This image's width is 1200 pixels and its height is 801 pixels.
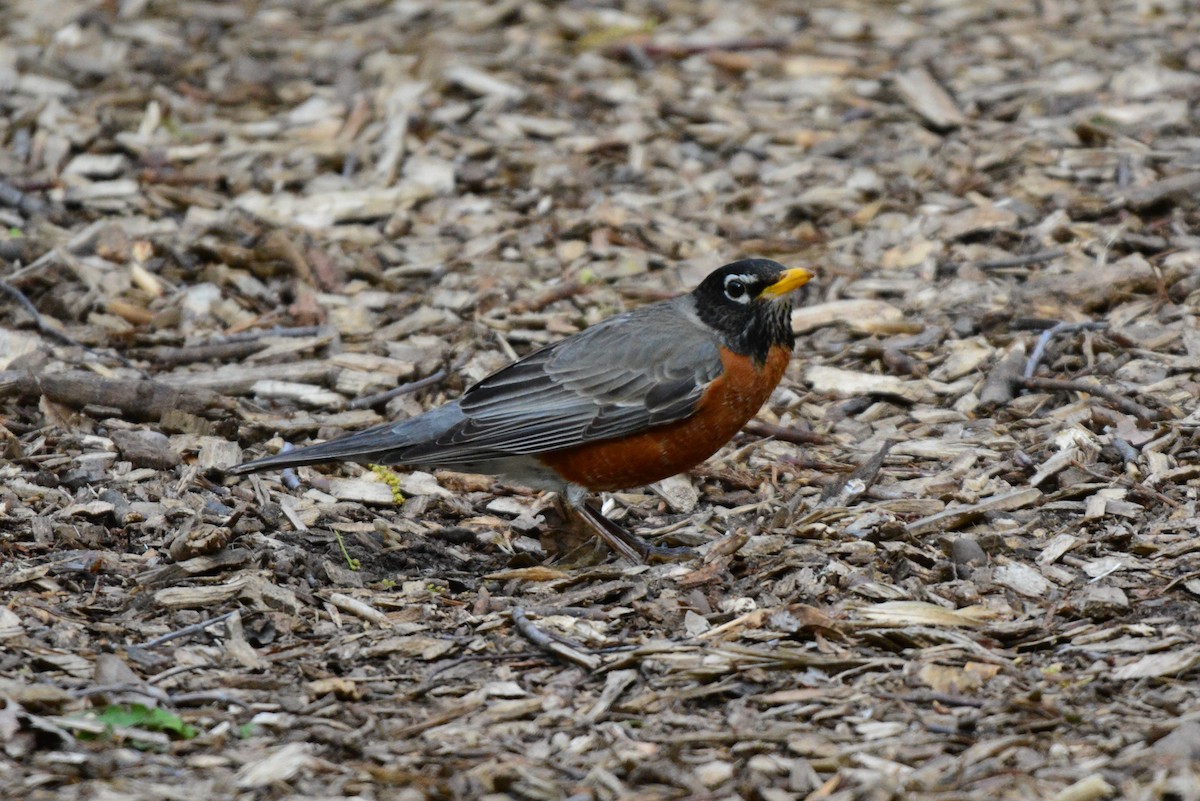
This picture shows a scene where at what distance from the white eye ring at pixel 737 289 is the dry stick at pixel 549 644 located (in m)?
2.10

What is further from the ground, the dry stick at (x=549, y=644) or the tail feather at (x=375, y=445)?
the tail feather at (x=375, y=445)

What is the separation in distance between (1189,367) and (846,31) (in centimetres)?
527

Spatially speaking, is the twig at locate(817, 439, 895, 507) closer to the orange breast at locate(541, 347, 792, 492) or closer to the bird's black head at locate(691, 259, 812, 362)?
the orange breast at locate(541, 347, 792, 492)

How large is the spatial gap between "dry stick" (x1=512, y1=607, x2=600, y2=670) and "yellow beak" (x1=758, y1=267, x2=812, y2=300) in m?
2.18

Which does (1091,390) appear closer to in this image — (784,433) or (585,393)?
(784,433)

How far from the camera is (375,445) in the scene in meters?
6.58

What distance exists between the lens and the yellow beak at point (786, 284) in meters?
6.87

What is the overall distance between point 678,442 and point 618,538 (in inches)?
20.9

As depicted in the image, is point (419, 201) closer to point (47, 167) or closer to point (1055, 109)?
point (47, 167)

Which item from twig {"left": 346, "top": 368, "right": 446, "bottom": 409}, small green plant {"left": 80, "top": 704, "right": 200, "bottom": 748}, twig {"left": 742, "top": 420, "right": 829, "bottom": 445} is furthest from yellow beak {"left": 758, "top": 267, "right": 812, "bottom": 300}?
small green plant {"left": 80, "top": 704, "right": 200, "bottom": 748}

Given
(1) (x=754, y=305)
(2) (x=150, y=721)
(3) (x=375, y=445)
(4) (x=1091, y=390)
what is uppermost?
(1) (x=754, y=305)

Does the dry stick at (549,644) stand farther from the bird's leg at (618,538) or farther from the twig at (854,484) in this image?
the twig at (854,484)

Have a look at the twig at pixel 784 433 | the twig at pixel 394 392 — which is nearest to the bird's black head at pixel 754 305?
the twig at pixel 784 433

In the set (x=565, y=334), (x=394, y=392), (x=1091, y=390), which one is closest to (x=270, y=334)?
(x=394, y=392)
